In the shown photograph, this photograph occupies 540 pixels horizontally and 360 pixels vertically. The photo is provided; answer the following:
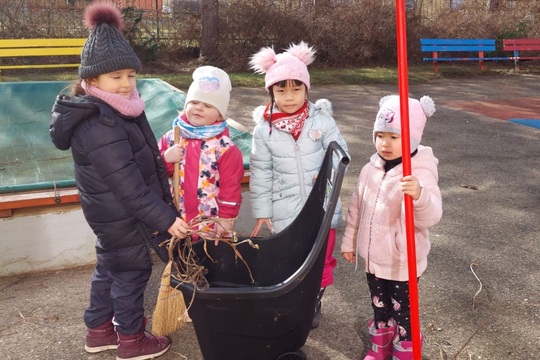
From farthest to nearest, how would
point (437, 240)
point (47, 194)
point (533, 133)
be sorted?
point (533, 133) → point (437, 240) → point (47, 194)

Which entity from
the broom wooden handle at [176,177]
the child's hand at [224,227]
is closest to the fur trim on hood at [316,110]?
the broom wooden handle at [176,177]

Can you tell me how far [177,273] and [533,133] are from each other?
20.8ft

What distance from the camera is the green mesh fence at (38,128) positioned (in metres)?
4.65

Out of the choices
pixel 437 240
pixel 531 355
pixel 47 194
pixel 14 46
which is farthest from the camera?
pixel 14 46

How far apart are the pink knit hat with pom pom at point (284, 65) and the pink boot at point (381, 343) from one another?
3.87 feet

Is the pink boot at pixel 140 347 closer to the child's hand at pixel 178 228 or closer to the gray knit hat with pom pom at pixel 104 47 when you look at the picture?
the child's hand at pixel 178 228

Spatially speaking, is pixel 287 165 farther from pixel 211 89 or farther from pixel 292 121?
pixel 211 89

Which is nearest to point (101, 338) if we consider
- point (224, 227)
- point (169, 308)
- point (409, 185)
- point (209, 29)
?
point (169, 308)

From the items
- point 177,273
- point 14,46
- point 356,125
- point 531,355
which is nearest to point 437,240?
point 531,355

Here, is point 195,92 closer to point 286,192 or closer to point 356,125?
point 286,192

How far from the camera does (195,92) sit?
272cm

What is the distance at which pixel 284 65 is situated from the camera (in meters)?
2.75

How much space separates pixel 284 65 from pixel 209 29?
34.9ft

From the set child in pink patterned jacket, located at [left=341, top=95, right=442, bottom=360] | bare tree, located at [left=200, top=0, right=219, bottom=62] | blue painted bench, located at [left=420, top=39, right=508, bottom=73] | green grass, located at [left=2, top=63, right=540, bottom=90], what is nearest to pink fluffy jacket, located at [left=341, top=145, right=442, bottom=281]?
child in pink patterned jacket, located at [left=341, top=95, right=442, bottom=360]
